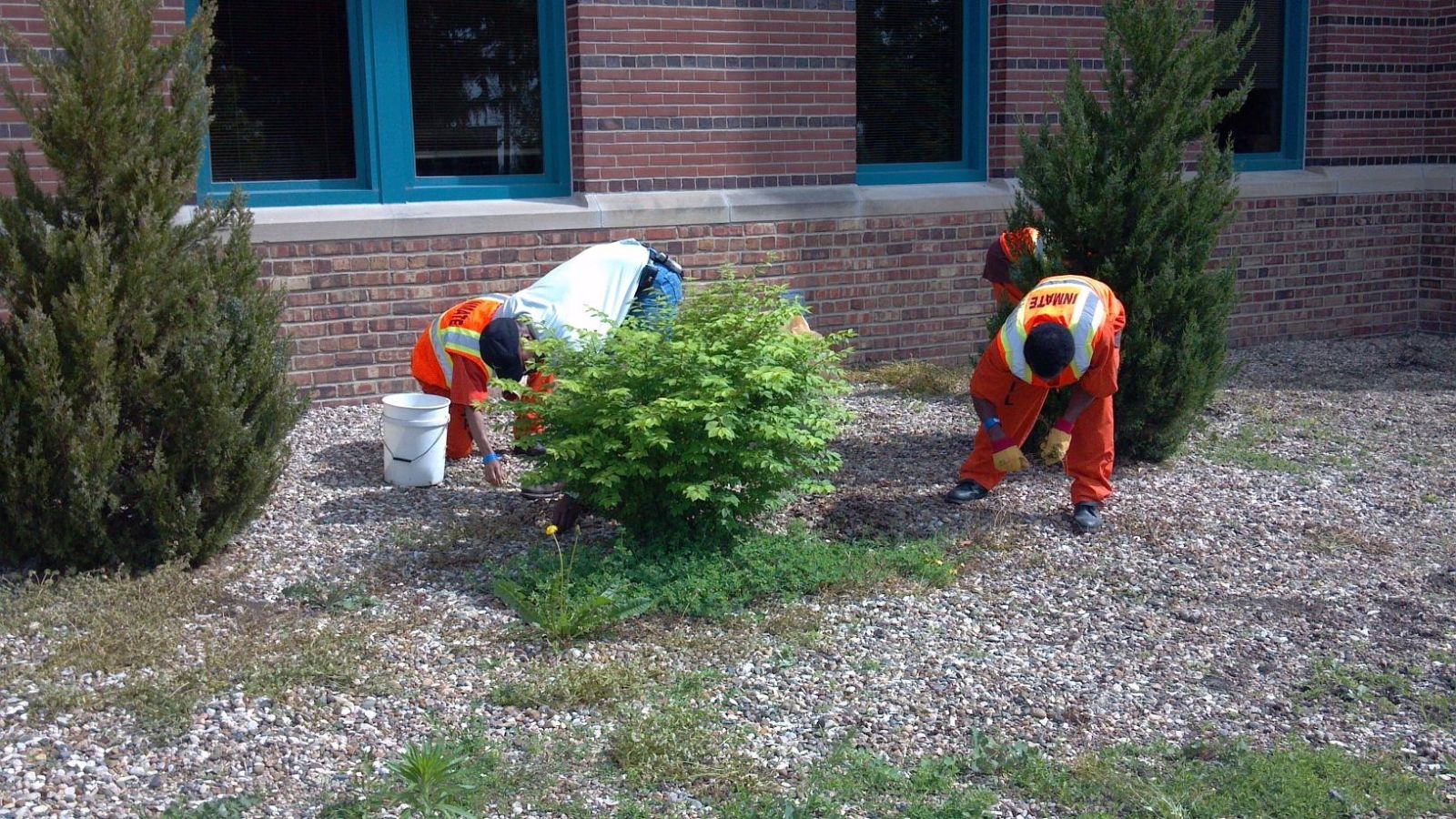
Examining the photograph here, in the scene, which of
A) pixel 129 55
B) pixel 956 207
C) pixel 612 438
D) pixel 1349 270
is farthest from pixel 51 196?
pixel 1349 270

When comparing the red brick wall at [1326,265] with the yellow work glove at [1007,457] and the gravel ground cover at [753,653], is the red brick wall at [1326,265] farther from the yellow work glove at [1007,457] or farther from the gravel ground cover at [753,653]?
the yellow work glove at [1007,457]

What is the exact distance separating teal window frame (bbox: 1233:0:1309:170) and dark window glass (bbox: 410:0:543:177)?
6.54 meters

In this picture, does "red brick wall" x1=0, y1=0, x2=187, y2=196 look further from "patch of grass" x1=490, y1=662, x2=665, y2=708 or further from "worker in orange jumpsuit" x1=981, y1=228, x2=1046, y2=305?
"patch of grass" x1=490, y1=662, x2=665, y2=708

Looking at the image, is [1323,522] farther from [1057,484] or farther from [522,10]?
[522,10]

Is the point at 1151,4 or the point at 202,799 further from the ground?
the point at 1151,4

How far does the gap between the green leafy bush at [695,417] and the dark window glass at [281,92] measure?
3984 millimetres

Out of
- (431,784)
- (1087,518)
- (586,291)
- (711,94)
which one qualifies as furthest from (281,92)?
(431,784)

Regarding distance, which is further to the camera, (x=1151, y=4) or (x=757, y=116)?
(x=757, y=116)

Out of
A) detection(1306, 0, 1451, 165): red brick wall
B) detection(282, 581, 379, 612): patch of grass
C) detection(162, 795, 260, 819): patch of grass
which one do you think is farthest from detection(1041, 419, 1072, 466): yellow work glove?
detection(1306, 0, 1451, 165): red brick wall

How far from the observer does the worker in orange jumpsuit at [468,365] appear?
668 cm

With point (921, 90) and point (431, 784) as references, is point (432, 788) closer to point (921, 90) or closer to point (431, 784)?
point (431, 784)

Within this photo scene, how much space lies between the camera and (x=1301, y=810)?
3.88m

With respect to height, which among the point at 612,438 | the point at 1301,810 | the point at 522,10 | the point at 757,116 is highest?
the point at 522,10

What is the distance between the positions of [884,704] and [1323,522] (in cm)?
318
